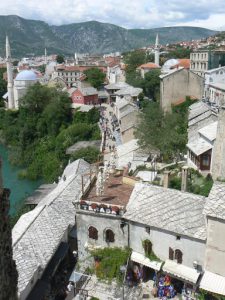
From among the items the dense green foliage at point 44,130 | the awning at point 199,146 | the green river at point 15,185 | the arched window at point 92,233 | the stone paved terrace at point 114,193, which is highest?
the awning at point 199,146

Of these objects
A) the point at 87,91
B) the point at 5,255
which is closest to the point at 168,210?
the point at 5,255

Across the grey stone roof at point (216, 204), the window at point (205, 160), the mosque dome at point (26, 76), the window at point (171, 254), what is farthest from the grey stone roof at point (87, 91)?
the grey stone roof at point (216, 204)

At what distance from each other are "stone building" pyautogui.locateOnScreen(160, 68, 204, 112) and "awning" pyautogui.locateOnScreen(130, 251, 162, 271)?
103 ft

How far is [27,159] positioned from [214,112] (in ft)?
108

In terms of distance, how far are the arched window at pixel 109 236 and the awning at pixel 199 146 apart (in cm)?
1102

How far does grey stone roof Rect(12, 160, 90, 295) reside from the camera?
2048 centimetres

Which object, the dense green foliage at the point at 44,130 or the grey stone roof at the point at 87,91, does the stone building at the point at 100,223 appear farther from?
the grey stone roof at the point at 87,91

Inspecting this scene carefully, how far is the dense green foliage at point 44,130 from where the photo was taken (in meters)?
54.4

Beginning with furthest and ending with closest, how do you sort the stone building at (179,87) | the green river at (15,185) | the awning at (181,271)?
the stone building at (179,87)
the green river at (15,185)
the awning at (181,271)

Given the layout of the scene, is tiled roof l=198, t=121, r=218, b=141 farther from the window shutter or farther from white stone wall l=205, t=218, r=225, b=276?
white stone wall l=205, t=218, r=225, b=276

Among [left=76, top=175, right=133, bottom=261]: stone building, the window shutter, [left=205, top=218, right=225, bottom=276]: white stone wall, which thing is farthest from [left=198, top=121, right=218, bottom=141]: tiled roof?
[left=205, top=218, right=225, bottom=276]: white stone wall

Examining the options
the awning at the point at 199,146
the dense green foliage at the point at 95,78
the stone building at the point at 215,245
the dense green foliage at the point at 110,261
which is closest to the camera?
the stone building at the point at 215,245

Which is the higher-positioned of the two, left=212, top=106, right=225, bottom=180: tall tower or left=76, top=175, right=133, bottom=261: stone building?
left=212, top=106, right=225, bottom=180: tall tower

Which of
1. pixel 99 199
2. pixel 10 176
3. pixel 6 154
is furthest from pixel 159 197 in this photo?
pixel 6 154
